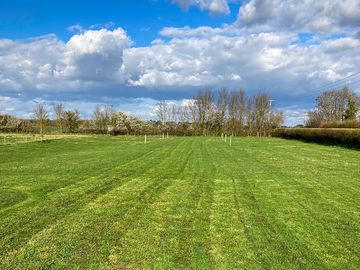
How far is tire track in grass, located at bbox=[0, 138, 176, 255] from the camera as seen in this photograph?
6340 millimetres

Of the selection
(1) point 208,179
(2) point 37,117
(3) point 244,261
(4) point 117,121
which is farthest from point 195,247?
(4) point 117,121

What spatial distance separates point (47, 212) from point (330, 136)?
39.0 metres

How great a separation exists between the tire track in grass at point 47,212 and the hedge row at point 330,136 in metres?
27.8

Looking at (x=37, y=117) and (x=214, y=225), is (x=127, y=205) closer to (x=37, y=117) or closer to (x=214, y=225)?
(x=214, y=225)

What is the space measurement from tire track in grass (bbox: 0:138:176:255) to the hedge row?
27.8m

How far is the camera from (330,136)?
41781mm

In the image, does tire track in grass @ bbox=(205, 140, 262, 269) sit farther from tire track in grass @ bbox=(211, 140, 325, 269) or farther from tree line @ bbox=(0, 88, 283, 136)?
tree line @ bbox=(0, 88, 283, 136)

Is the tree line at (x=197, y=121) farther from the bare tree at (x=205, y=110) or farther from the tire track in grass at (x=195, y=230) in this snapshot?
the tire track in grass at (x=195, y=230)

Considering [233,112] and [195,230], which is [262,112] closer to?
[233,112]

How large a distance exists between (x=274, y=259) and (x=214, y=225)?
1939 millimetres

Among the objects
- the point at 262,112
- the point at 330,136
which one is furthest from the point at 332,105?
the point at 330,136

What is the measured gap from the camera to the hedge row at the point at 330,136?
34.2m

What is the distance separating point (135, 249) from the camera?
589 cm

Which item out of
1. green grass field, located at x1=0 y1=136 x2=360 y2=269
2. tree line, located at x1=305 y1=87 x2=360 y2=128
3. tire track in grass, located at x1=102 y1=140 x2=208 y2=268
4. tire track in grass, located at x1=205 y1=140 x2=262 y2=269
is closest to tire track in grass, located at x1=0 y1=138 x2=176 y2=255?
green grass field, located at x1=0 y1=136 x2=360 y2=269
